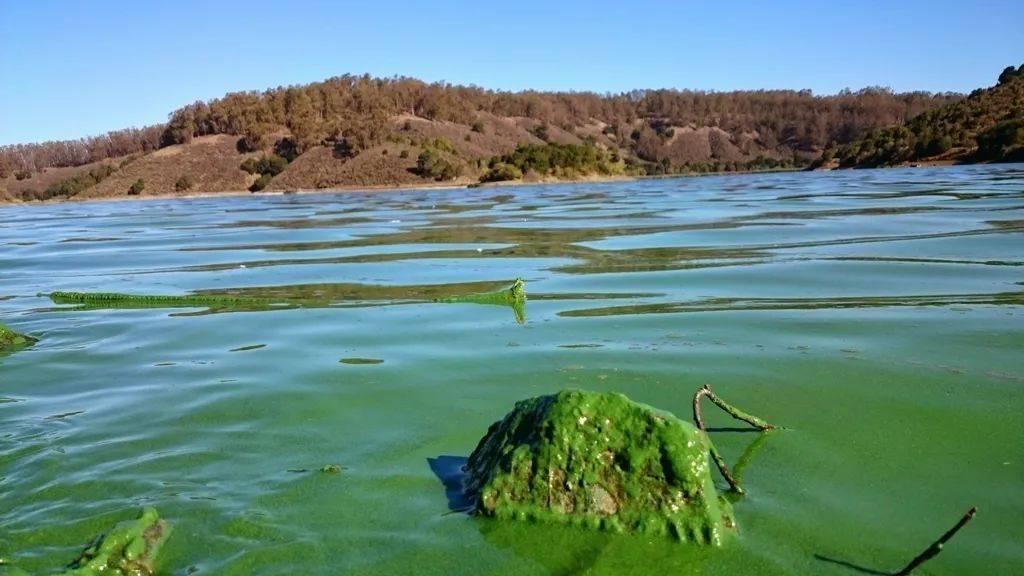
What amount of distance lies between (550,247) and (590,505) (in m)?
9.65

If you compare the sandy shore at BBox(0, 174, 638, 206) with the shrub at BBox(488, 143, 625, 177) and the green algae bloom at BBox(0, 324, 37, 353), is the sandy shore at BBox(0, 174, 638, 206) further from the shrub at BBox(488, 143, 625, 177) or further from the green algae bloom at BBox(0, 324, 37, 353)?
the green algae bloom at BBox(0, 324, 37, 353)

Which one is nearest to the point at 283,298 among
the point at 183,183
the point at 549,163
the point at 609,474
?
the point at 609,474

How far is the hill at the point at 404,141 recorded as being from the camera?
65.3 meters

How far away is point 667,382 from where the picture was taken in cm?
476

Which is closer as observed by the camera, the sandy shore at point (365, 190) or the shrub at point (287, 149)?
the sandy shore at point (365, 190)

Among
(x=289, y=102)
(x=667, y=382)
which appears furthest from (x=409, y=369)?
(x=289, y=102)

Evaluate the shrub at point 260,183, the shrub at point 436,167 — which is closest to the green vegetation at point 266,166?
the shrub at point 260,183

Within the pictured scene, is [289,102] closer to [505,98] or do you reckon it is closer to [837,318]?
[505,98]

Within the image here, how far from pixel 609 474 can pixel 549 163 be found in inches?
2193

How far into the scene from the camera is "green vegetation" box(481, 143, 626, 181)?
5666cm

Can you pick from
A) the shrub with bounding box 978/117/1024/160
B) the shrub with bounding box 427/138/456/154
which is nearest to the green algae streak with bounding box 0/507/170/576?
the shrub with bounding box 978/117/1024/160

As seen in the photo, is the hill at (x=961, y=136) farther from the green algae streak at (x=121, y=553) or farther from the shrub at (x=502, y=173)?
the green algae streak at (x=121, y=553)

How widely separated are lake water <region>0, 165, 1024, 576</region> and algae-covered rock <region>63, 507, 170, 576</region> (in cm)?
7

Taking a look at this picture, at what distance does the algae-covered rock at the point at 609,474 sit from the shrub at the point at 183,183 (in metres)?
71.7
